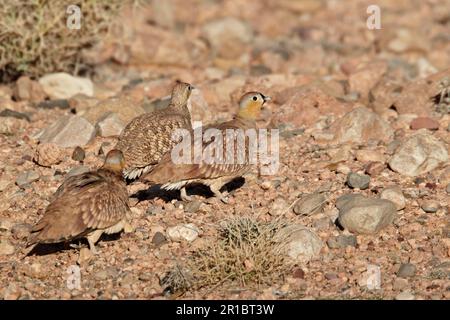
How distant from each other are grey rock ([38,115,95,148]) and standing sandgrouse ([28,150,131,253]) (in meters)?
2.62

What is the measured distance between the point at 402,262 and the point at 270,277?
4.64 feet

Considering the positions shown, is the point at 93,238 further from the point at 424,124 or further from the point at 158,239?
the point at 424,124

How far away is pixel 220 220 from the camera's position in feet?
30.4

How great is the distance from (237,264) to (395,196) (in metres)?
2.34

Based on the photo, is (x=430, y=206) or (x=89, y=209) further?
(x=430, y=206)

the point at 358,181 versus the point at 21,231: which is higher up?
the point at 358,181

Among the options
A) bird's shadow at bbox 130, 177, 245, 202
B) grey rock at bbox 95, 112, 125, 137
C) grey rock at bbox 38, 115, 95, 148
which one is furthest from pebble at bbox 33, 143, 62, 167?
bird's shadow at bbox 130, 177, 245, 202

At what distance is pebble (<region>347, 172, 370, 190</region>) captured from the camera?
10086mm

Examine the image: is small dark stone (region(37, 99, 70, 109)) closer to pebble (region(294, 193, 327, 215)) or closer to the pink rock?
pebble (region(294, 193, 327, 215))

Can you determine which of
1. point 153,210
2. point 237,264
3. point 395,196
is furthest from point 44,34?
point 237,264

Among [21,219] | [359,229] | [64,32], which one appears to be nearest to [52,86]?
[64,32]

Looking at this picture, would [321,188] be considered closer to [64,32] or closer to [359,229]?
[359,229]

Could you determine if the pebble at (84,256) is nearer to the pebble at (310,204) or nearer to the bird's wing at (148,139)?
the bird's wing at (148,139)

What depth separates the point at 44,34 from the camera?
14383mm
